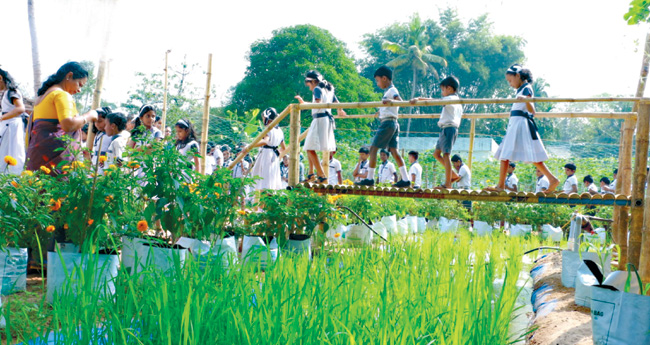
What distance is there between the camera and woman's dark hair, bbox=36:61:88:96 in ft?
12.6

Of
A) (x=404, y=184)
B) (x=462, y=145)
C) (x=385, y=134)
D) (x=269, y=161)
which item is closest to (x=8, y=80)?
(x=269, y=161)

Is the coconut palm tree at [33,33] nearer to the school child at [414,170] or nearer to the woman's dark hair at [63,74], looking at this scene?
the woman's dark hair at [63,74]

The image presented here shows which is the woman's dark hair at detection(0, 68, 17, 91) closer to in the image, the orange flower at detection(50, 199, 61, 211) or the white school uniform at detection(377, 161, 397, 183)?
the orange flower at detection(50, 199, 61, 211)

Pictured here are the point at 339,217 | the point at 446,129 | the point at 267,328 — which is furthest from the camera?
the point at 446,129

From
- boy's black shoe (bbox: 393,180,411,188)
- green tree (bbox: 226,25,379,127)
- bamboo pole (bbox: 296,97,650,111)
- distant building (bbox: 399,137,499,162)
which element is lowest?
boy's black shoe (bbox: 393,180,411,188)

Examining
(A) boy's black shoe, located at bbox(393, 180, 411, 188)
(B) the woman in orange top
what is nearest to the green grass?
(B) the woman in orange top

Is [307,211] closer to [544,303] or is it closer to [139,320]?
[544,303]

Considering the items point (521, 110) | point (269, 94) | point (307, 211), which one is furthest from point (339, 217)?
point (269, 94)

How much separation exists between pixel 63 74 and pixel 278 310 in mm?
2948

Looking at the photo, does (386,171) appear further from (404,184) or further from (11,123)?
(11,123)

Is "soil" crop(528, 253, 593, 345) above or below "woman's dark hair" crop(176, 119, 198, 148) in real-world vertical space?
below

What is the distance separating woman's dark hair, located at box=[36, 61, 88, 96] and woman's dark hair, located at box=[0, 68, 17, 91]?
35.5 inches

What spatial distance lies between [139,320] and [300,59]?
25.8m

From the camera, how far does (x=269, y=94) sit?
1040 inches
